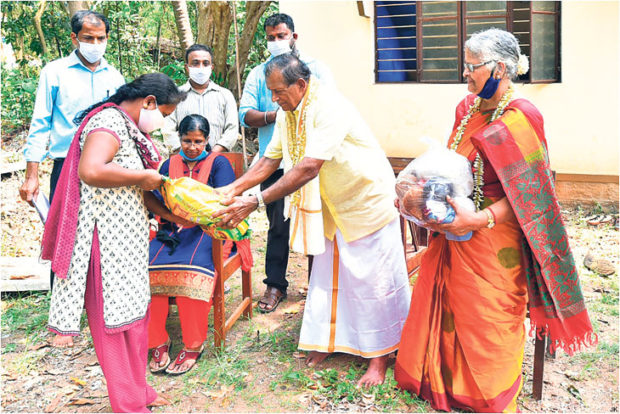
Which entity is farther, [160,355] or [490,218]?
[160,355]

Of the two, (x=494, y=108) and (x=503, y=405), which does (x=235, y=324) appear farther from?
(x=494, y=108)

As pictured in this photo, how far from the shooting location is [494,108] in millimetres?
3162

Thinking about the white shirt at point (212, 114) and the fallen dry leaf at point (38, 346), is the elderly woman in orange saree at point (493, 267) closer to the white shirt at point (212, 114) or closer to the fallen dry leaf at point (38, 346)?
the white shirt at point (212, 114)

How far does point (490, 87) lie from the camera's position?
9.99ft

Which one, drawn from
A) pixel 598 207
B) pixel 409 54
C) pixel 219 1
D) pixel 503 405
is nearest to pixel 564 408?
pixel 503 405

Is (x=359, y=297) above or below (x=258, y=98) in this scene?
below

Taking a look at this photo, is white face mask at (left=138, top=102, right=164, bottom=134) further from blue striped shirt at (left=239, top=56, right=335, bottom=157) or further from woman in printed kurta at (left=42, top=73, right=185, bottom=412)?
blue striped shirt at (left=239, top=56, right=335, bottom=157)

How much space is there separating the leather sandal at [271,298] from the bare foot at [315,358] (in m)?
0.99

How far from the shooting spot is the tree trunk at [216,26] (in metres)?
8.45

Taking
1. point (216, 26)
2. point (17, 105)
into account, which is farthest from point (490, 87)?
point (17, 105)

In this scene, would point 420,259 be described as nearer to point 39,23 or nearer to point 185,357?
point 185,357

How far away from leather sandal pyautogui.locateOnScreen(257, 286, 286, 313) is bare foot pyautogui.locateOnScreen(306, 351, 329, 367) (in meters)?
0.99

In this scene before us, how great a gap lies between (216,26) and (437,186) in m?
6.58

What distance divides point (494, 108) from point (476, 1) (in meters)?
5.29
